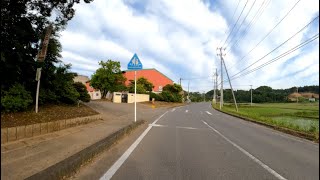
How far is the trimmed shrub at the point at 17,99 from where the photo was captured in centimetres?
960

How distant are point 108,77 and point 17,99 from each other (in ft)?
156

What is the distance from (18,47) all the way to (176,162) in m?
4.57

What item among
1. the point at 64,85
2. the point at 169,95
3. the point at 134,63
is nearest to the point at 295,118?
the point at 134,63

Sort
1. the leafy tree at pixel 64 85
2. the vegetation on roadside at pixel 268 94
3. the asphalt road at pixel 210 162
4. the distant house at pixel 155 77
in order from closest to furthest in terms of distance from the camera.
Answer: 1. the vegetation on roadside at pixel 268 94
2. the asphalt road at pixel 210 162
3. the leafy tree at pixel 64 85
4. the distant house at pixel 155 77

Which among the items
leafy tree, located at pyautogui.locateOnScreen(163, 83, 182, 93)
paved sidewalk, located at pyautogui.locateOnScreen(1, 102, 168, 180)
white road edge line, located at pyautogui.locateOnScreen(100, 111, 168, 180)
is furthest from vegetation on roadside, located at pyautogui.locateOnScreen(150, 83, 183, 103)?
paved sidewalk, located at pyautogui.locateOnScreen(1, 102, 168, 180)

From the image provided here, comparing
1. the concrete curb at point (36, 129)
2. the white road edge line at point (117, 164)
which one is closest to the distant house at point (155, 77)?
the concrete curb at point (36, 129)

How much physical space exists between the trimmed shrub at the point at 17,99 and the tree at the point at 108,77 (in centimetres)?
4639

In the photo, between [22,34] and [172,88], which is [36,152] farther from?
[172,88]

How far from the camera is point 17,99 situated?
10.2 metres

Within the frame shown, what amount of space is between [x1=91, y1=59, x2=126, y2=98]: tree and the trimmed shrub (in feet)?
152

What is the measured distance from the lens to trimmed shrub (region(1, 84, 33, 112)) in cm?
960

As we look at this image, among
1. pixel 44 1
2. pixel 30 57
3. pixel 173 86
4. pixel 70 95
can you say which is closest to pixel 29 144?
pixel 30 57

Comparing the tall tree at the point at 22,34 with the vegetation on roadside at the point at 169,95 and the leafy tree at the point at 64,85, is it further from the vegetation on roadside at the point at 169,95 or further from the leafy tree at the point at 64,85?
the vegetation on roadside at the point at 169,95

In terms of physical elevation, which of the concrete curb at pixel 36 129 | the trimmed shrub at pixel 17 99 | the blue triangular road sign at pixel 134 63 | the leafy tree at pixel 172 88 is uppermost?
the leafy tree at pixel 172 88
